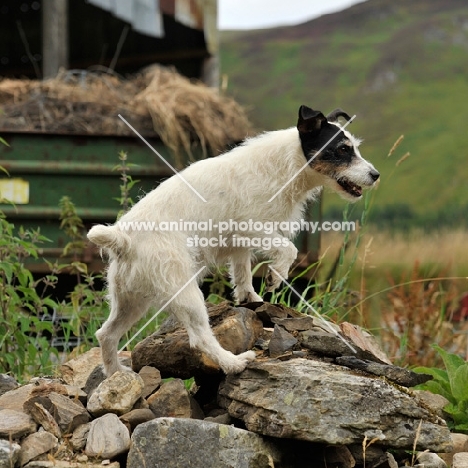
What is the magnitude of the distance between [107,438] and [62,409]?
367 mm

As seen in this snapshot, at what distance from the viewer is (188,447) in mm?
4152

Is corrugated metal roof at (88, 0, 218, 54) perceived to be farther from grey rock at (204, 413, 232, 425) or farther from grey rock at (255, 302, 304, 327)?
grey rock at (204, 413, 232, 425)

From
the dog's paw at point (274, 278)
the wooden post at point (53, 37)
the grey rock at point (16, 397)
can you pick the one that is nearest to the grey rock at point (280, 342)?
the dog's paw at point (274, 278)

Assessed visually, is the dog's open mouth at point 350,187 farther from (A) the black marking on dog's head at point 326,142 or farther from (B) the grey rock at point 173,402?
(B) the grey rock at point 173,402

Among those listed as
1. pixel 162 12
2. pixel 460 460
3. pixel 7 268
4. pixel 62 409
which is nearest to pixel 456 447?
pixel 460 460

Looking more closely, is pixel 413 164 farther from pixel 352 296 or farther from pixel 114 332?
pixel 114 332

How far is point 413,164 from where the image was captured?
1839 inches

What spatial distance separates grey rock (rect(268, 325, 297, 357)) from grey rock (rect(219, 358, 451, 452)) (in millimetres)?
252

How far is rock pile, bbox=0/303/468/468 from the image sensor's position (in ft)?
13.7

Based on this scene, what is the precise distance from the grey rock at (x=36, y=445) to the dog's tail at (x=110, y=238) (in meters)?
1.02

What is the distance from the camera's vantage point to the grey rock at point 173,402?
14.9ft

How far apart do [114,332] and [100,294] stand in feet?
4.80

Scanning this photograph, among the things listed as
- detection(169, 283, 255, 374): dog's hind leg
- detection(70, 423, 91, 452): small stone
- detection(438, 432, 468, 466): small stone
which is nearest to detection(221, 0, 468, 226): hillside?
detection(438, 432, 468, 466): small stone

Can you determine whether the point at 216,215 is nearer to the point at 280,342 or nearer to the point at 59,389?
the point at 280,342
